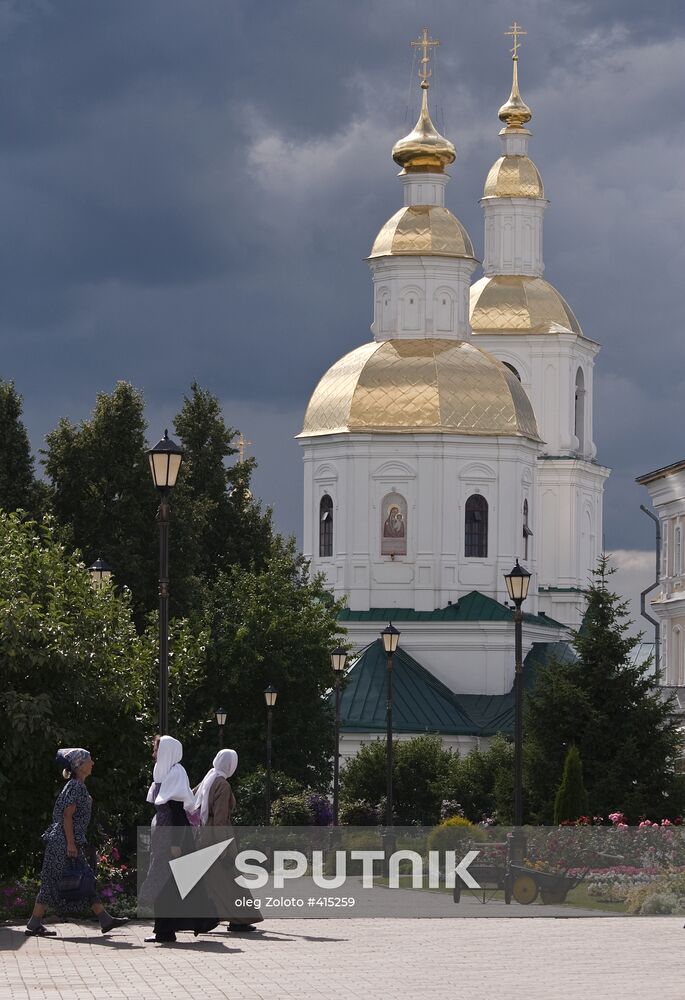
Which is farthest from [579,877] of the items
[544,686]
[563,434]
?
[563,434]

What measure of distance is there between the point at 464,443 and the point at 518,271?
14.6 metres

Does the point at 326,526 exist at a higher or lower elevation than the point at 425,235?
lower

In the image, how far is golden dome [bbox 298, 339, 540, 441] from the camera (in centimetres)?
6988

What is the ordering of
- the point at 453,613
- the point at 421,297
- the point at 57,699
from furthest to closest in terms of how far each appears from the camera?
the point at 421,297, the point at 453,613, the point at 57,699

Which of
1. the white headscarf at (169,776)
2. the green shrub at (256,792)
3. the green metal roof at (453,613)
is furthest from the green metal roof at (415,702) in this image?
the white headscarf at (169,776)

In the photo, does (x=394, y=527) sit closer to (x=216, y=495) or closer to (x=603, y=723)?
(x=216, y=495)

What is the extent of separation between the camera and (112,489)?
59906mm

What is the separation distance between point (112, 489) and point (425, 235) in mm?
17282

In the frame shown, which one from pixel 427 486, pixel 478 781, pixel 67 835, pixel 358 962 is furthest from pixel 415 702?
pixel 358 962

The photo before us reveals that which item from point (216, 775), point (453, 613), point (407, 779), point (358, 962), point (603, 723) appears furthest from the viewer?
point (453, 613)

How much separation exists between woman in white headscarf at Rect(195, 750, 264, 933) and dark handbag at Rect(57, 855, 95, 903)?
40.9 inches

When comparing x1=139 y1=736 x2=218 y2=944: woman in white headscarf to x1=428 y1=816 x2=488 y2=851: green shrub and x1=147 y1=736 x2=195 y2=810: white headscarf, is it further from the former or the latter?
x1=428 y1=816 x2=488 y2=851: green shrub

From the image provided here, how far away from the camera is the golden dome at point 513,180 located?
274 ft

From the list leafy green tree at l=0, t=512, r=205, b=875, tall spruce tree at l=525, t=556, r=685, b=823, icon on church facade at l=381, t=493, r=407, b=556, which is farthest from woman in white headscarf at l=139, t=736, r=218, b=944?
icon on church facade at l=381, t=493, r=407, b=556
